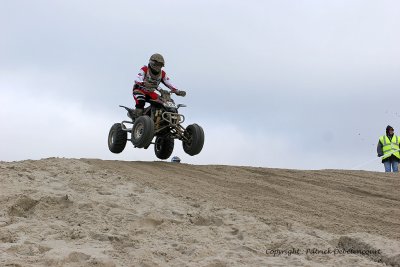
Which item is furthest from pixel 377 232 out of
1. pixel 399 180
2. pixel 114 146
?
pixel 114 146

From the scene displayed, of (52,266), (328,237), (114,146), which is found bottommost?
Result: (52,266)

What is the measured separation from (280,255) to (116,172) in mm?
3477

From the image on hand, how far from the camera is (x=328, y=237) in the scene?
4.40 meters

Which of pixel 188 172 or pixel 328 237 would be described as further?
pixel 188 172

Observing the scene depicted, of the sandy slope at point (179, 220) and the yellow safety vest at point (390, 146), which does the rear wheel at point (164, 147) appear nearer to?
the sandy slope at point (179, 220)

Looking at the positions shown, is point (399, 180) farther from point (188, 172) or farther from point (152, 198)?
point (152, 198)

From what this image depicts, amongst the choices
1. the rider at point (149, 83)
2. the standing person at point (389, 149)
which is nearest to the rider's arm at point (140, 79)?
the rider at point (149, 83)

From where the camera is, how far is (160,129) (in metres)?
9.42

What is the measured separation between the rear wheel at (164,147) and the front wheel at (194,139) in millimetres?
692

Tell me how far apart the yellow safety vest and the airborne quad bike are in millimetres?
5311

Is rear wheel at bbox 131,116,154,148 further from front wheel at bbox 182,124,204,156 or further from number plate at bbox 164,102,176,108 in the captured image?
front wheel at bbox 182,124,204,156

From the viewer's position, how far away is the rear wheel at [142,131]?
8812 mm

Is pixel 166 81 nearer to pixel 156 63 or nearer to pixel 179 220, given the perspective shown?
pixel 156 63

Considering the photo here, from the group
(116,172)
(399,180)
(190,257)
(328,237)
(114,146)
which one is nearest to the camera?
Answer: (190,257)
